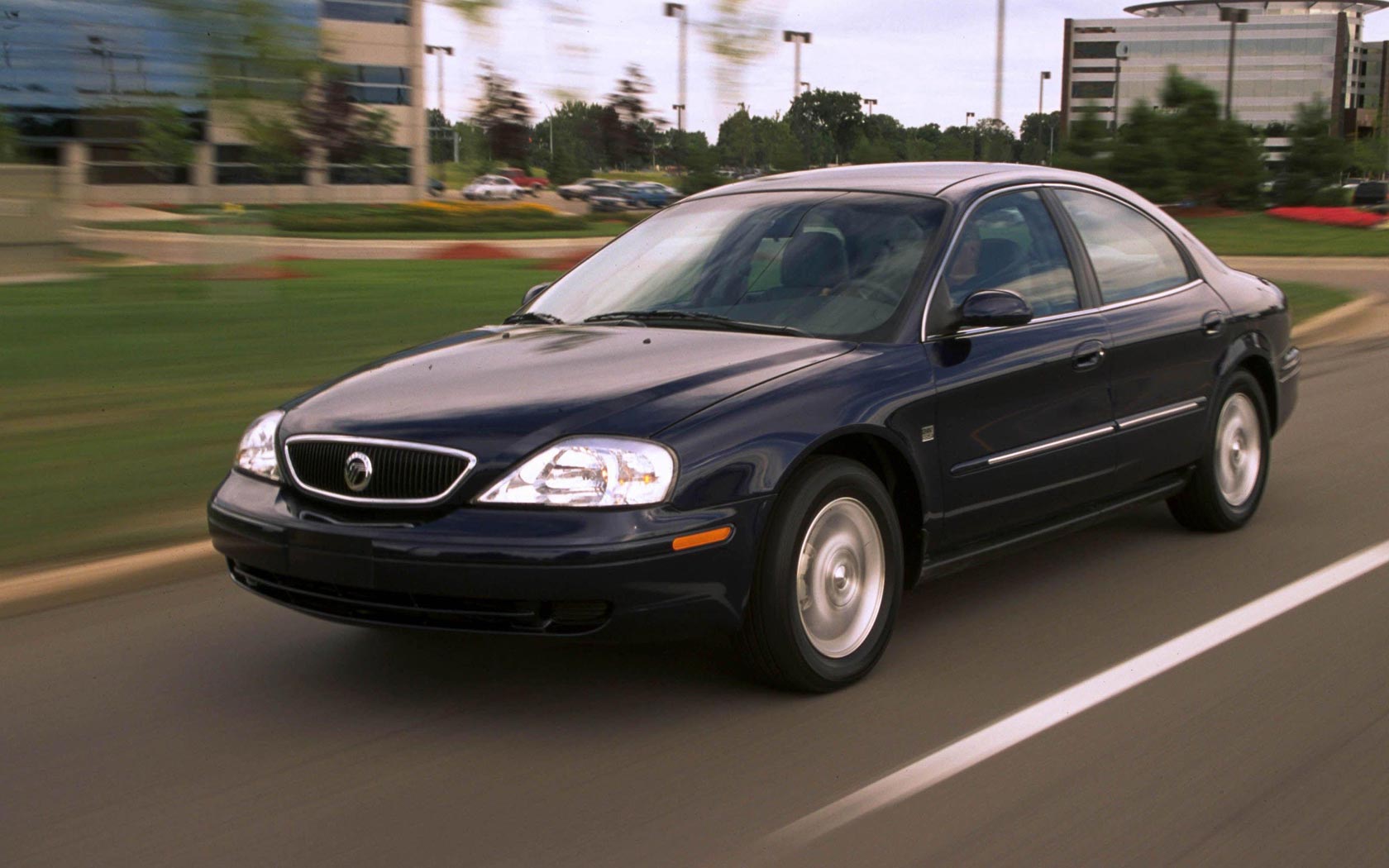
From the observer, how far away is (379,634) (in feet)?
17.3

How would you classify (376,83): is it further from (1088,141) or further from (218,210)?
(1088,141)

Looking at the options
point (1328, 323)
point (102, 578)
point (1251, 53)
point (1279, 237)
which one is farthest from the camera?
point (1251, 53)

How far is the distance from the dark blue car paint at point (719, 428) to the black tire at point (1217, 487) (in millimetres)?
361

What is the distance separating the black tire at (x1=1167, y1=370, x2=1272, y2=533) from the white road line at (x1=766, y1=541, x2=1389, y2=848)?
583 millimetres

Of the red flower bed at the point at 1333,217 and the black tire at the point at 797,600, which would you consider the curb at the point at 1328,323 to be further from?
the red flower bed at the point at 1333,217

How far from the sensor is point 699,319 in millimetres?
5258

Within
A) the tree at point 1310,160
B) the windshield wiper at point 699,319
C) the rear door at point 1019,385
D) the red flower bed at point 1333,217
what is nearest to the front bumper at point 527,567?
the windshield wiper at point 699,319

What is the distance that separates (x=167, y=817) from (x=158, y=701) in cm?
98

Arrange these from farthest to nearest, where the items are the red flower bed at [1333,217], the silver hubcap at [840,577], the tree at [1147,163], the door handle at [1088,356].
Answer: the red flower bed at [1333,217], the tree at [1147,163], the door handle at [1088,356], the silver hubcap at [840,577]

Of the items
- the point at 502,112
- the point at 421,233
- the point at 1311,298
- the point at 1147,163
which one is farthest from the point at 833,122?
the point at 502,112

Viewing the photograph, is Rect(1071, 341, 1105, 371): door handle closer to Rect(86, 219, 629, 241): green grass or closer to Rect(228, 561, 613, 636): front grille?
Rect(228, 561, 613, 636): front grille

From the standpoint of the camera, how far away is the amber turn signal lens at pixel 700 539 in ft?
13.7

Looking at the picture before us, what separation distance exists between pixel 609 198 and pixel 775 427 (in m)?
49.9

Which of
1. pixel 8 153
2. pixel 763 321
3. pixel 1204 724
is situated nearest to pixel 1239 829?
pixel 1204 724
